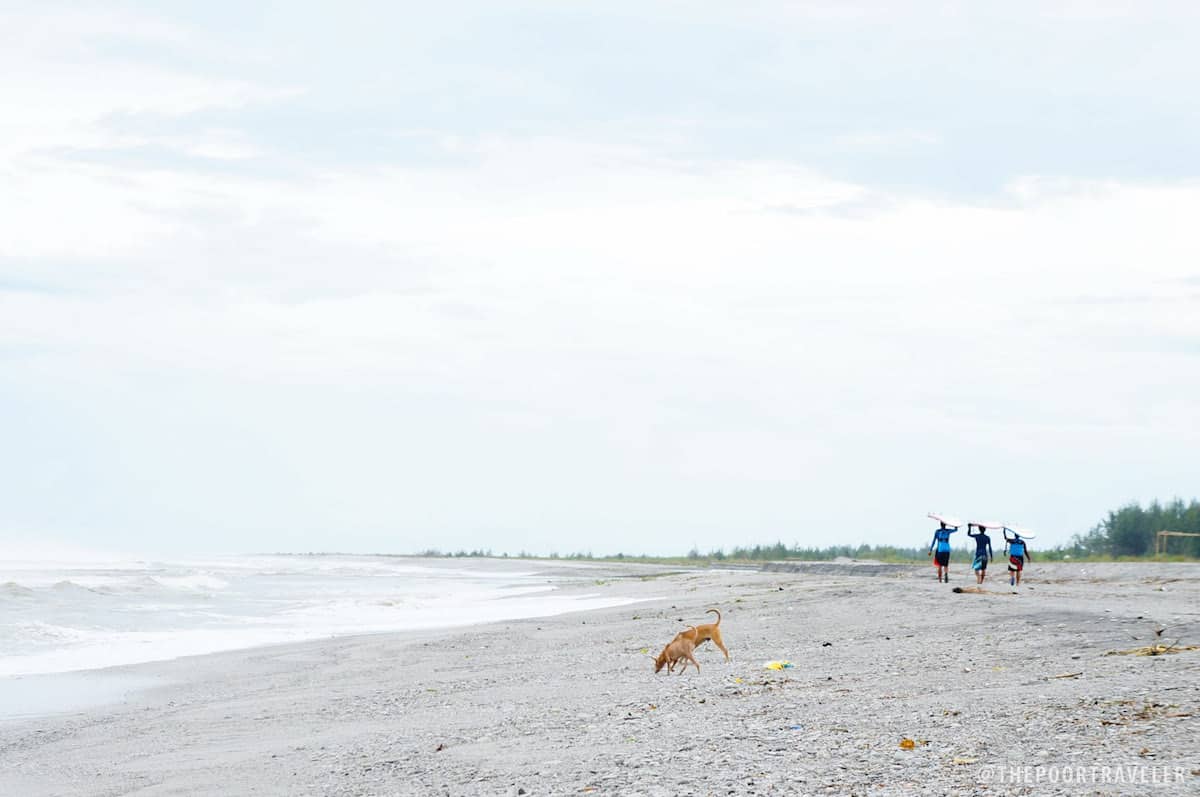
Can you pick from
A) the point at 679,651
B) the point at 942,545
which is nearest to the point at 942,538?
the point at 942,545

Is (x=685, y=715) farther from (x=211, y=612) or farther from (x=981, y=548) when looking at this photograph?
(x=211, y=612)

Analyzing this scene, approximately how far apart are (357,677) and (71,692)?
12.5 feet

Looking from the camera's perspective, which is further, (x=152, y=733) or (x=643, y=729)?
(x=152, y=733)

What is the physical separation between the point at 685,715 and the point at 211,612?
75.6 ft

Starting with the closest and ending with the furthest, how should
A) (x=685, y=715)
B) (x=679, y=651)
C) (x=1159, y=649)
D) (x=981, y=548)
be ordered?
(x=685, y=715), (x=1159, y=649), (x=679, y=651), (x=981, y=548)

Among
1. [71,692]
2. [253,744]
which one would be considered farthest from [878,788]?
[71,692]

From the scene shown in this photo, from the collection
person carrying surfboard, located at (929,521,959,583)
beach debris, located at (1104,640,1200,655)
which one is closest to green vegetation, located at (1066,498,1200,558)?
person carrying surfboard, located at (929,521,959,583)

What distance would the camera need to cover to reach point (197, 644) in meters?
22.5

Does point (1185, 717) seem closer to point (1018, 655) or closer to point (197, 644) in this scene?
point (1018, 655)

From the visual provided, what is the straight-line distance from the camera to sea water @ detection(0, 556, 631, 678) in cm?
2173

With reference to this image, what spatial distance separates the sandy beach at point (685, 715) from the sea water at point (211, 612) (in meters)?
3.37

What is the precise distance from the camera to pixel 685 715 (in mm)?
10039

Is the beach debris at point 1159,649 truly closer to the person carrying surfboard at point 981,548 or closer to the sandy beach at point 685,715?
the sandy beach at point 685,715

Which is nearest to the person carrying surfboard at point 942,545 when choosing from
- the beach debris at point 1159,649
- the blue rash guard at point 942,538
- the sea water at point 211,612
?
the blue rash guard at point 942,538
